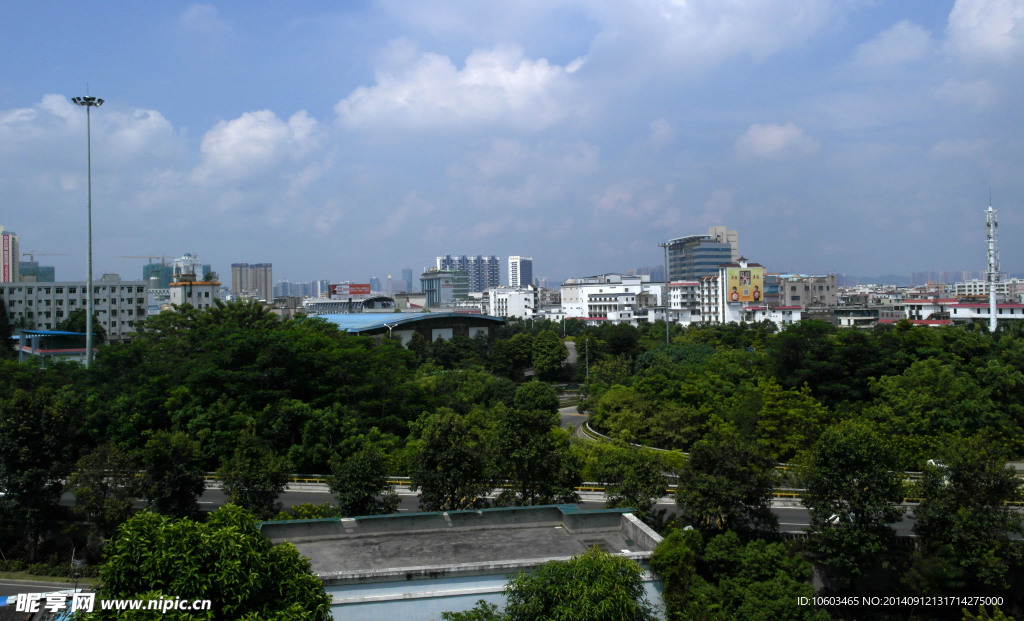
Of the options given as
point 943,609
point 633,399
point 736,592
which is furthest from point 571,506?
point 633,399

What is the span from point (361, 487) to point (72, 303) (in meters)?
47.9

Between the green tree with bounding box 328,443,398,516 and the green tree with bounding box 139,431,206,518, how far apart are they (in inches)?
118

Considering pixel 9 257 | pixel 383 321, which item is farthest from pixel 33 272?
pixel 383 321

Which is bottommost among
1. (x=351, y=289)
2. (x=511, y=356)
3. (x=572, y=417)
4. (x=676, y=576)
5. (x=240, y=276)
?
(x=572, y=417)

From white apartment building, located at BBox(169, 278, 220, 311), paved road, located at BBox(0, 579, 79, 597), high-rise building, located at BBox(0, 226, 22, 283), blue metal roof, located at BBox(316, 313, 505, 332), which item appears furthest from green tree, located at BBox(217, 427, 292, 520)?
high-rise building, located at BBox(0, 226, 22, 283)

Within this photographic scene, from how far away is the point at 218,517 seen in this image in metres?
6.04

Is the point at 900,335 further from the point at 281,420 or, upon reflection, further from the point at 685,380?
the point at 281,420

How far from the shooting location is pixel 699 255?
95.8 meters

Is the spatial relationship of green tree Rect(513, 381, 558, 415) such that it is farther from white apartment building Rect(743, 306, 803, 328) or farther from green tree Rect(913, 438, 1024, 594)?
white apartment building Rect(743, 306, 803, 328)

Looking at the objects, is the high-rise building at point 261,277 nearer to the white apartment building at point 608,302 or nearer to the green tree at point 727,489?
the white apartment building at point 608,302

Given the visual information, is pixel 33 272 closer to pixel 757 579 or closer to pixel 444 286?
pixel 444 286

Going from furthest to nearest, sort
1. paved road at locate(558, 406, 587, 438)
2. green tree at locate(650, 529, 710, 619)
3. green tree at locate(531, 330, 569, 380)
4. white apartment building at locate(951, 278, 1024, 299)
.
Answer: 1. white apartment building at locate(951, 278, 1024, 299)
2. green tree at locate(531, 330, 569, 380)
3. paved road at locate(558, 406, 587, 438)
4. green tree at locate(650, 529, 710, 619)

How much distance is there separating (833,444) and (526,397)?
667 inches

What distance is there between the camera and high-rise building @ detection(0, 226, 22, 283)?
67.7 metres
